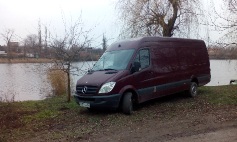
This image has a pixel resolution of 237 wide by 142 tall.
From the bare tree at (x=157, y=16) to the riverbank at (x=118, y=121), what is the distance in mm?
7584

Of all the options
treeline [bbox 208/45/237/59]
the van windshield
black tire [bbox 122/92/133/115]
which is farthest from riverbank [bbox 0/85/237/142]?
treeline [bbox 208/45/237/59]

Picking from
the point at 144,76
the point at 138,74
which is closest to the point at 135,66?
the point at 138,74

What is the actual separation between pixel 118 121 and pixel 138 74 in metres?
1.87

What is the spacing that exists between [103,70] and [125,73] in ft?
2.74

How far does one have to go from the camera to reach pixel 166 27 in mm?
17656

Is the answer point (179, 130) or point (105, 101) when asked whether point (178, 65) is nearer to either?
point (105, 101)

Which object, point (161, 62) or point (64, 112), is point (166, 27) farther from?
point (64, 112)

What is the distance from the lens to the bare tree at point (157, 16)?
17672mm

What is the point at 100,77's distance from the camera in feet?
28.9

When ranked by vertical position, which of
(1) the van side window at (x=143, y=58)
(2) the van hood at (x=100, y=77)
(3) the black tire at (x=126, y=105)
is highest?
(1) the van side window at (x=143, y=58)

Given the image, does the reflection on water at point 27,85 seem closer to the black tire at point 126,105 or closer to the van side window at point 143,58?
the van side window at point 143,58

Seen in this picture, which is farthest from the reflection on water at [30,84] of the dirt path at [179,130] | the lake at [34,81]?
the dirt path at [179,130]

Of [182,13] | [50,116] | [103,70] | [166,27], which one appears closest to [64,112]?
[50,116]

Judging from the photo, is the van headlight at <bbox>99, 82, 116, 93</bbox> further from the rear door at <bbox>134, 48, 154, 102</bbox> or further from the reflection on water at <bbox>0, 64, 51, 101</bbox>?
the reflection on water at <bbox>0, 64, 51, 101</bbox>
